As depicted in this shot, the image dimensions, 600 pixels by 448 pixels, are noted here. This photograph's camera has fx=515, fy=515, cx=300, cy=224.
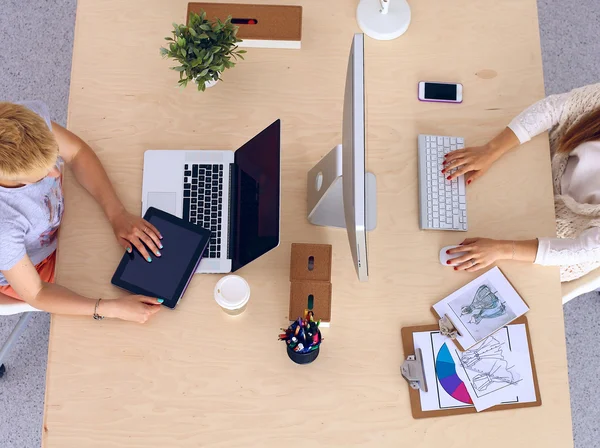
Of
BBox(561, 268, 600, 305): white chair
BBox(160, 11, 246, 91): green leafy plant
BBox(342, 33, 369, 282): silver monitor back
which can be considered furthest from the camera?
BBox(561, 268, 600, 305): white chair

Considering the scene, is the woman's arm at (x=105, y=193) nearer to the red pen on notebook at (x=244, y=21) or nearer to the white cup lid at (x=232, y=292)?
the white cup lid at (x=232, y=292)

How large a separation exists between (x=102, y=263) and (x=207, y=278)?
0.27 metres

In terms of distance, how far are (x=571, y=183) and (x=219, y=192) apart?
3.13 feet

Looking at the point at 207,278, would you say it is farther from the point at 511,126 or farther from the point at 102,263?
the point at 511,126

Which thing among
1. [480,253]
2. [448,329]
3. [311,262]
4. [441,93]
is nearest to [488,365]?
[448,329]

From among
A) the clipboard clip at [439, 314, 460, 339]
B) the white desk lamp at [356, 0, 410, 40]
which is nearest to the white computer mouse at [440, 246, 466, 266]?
the clipboard clip at [439, 314, 460, 339]

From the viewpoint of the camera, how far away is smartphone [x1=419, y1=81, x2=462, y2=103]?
141 centimetres

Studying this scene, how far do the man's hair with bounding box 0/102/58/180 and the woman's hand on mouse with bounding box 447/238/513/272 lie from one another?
95cm

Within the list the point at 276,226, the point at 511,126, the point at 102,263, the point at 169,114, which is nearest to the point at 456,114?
the point at 511,126

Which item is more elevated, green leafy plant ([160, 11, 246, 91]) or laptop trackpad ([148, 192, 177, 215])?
green leafy plant ([160, 11, 246, 91])

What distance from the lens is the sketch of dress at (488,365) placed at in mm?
1221

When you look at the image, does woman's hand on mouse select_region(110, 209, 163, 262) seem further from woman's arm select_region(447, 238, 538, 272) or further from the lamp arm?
the lamp arm

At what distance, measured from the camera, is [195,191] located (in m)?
1.31

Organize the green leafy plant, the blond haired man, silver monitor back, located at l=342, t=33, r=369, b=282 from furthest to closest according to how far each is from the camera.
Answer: the green leafy plant
the blond haired man
silver monitor back, located at l=342, t=33, r=369, b=282
